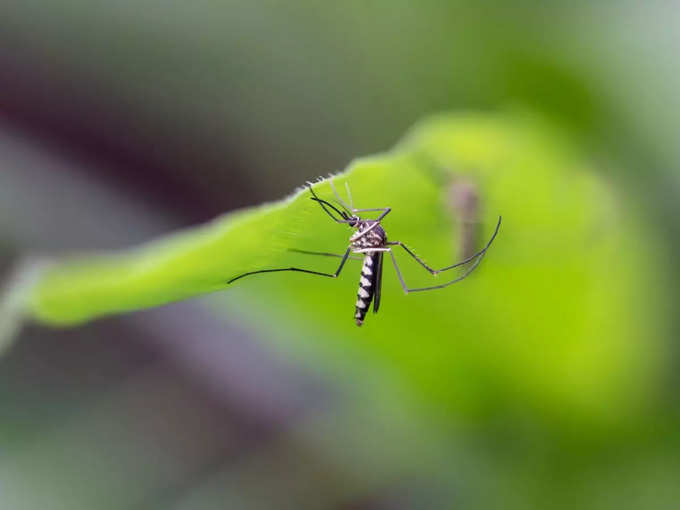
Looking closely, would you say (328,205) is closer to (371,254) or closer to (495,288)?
(371,254)

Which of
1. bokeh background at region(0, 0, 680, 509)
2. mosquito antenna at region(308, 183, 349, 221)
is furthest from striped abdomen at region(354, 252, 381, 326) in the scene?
bokeh background at region(0, 0, 680, 509)

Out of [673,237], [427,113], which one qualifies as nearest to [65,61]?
[427,113]

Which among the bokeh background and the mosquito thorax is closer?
the mosquito thorax

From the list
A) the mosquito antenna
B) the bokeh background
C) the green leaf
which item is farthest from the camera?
the bokeh background

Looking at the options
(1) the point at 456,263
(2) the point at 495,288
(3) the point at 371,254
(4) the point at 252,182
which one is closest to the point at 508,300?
(2) the point at 495,288

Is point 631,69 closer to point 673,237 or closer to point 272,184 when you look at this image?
point 673,237

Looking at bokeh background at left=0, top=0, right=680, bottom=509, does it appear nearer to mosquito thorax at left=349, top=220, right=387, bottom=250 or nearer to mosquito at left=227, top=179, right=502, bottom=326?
mosquito at left=227, top=179, right=502, bottom=326

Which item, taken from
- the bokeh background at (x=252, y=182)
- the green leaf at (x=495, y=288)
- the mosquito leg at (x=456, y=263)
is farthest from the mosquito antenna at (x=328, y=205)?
the bokeh background at (x=252, y=182)
